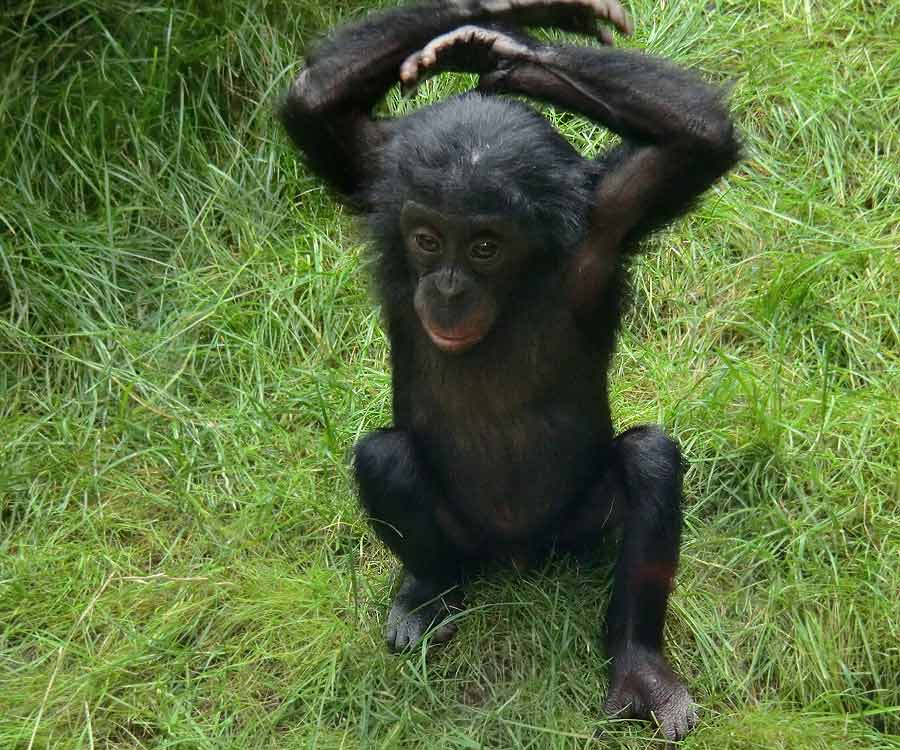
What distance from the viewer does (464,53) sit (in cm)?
539

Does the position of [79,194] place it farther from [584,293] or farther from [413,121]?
[584,293]

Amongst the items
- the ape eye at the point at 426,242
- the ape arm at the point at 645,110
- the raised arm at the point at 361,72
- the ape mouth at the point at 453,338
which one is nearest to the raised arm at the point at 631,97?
the ape arm at the point at 645,110

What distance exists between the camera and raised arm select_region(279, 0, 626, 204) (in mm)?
5468

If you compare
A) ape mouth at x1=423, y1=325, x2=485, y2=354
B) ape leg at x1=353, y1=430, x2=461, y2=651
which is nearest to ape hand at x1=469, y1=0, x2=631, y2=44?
ape mouth at x1=423, y1=325, x2=485, y2=354

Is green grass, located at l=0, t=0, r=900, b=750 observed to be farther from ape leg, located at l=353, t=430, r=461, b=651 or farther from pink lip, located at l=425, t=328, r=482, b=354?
pink lip, located at l=425, t=328, r=482, b=354

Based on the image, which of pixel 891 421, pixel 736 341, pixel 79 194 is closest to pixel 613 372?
pixel 736 341

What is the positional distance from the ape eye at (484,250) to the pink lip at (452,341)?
0.96ft

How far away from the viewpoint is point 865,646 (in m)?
6.04

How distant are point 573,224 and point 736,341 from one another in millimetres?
2289

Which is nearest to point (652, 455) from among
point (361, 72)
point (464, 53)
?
point (464, 53)

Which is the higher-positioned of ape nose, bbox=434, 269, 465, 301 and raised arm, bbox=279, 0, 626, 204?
raised arm, bbox=279, 0, 626, 204

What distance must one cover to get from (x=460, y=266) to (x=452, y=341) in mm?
279

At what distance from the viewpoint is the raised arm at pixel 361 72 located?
547cm

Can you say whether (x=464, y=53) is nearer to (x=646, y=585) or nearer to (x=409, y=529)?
(x=409, y=529)
